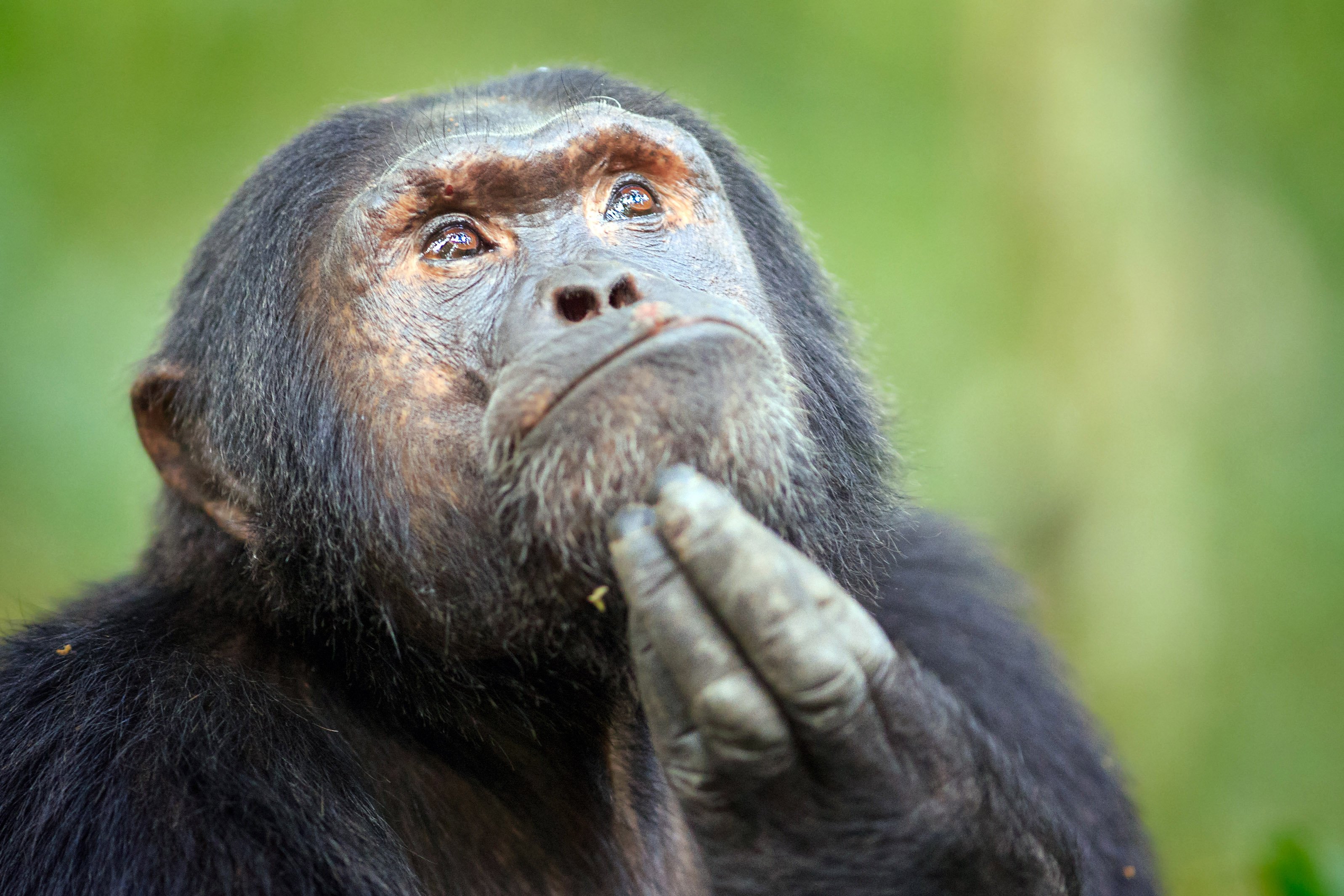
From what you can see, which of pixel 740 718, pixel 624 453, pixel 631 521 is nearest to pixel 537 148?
pixel 624 453

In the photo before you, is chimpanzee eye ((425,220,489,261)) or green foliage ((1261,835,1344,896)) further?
green foliage ((1261,835,1344,896))

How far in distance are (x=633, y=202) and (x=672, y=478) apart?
1.36 meters

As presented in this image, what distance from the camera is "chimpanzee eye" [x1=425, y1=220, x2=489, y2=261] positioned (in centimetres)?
311

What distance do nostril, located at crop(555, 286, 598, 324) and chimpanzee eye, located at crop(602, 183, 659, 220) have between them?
627 mm

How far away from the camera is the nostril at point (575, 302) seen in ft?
8.64

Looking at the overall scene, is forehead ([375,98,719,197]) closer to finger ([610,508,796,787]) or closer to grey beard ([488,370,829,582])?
grey beard ([488,370,829,582])

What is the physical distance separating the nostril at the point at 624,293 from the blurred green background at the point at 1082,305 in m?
4.87

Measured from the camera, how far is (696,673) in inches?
83.3

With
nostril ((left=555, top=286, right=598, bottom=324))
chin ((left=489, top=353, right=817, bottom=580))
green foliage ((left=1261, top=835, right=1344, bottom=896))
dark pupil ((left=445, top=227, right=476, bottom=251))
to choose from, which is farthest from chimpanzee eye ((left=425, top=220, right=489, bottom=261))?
green foliage ((left=1261, top=835, right=1344, bottom=896))

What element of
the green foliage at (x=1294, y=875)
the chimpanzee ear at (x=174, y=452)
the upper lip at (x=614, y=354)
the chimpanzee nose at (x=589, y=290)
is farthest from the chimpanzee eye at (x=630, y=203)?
the green foliage at (x=1294, y=875)

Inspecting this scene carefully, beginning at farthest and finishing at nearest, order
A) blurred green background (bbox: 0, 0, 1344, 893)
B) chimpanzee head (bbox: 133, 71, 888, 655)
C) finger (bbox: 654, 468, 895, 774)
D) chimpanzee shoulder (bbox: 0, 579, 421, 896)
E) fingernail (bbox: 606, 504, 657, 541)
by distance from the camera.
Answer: blurred green background (bbox: 0, 0, 1344, 893) < chimpanzee head (bbox: 133, 71, 888, 655) < chimpanzee shoulder (bbox: 0, 579, 421, 896) < fingernail (bbox: 606, 504, 657, 541) < finger (bbox: 654, 468, 895, 774)

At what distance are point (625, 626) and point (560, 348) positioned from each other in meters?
0.70

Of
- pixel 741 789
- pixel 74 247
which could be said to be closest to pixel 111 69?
pixel 74 247

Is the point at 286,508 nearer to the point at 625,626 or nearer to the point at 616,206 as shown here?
the point at 625,626
